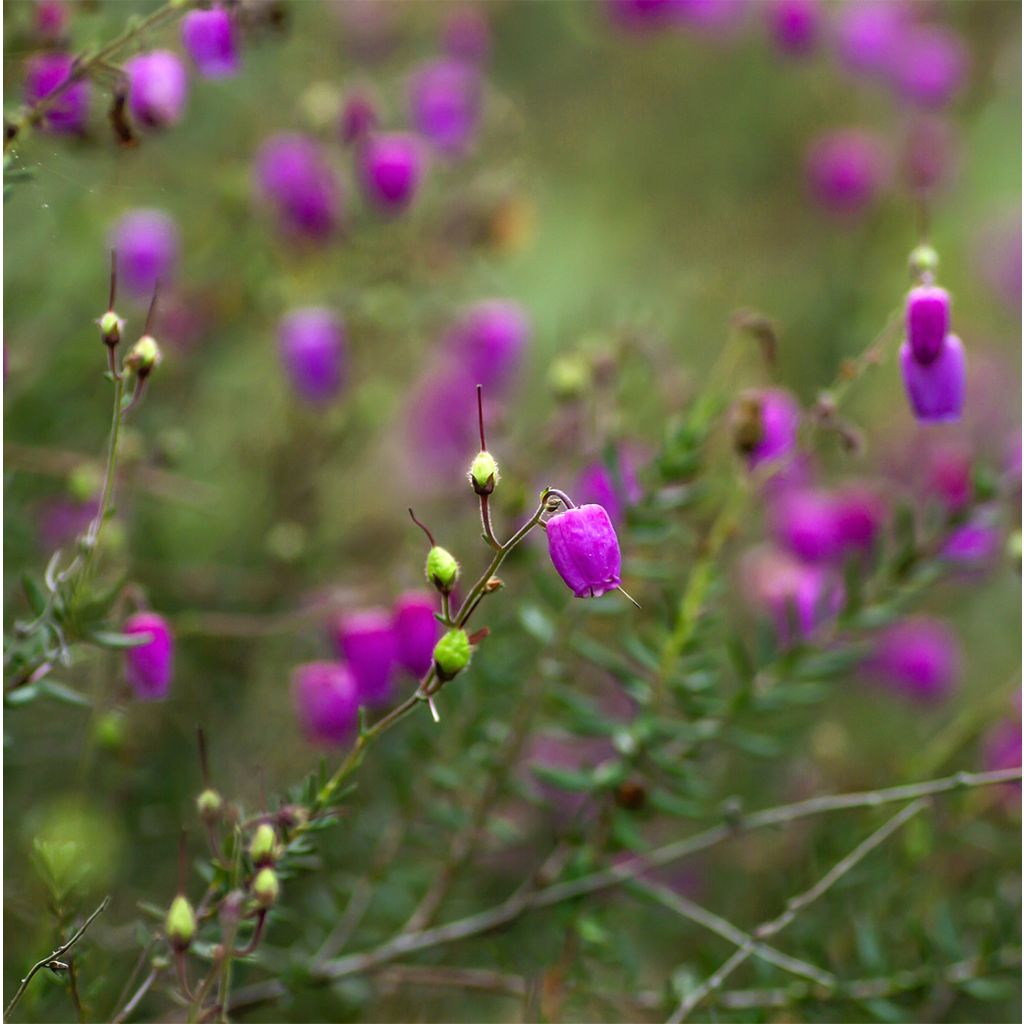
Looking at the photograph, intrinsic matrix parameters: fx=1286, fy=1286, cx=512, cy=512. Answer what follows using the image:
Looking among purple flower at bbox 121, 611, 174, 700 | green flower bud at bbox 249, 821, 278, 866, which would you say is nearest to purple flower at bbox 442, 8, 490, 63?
purple flower at bbox 121, 611, 174, 700

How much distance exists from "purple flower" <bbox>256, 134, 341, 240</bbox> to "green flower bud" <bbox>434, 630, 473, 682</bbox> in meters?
0.94

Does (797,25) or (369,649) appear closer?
(369,649)

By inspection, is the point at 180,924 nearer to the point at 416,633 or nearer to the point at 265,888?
the point at 265,888

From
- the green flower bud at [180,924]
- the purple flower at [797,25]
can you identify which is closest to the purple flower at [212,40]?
the green flower bud at [180,924]

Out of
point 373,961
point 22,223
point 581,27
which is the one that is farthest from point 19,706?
point 581,27

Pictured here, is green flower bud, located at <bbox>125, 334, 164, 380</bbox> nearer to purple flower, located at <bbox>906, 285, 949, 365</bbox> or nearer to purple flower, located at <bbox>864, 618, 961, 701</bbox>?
purple flower, located at <bbox>906, 285, 949, 365</bbox>

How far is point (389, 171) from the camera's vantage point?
1439 millimetres

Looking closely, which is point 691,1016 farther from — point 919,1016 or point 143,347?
point 143,347

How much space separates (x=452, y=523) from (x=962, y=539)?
606mm

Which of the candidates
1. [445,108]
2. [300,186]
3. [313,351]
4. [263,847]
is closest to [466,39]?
[445,108]

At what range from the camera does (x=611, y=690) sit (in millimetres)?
1556

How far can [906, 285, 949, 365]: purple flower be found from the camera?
98cm

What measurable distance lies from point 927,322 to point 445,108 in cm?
91

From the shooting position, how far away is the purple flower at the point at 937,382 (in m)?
0.99
